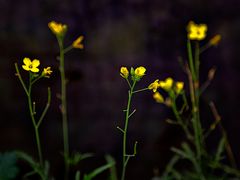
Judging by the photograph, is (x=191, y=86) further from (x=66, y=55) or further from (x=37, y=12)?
(x=37, y=12)

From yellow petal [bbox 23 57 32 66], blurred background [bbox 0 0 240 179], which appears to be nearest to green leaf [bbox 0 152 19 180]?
blurred background [bbox 0 0 240 179]

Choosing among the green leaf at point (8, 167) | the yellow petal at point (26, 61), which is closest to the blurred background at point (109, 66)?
the green leaf at point (8, 167)

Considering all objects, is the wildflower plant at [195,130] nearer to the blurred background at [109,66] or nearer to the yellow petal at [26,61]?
the blurred background at [109,66]

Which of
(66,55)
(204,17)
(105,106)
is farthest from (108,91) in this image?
(204,17)

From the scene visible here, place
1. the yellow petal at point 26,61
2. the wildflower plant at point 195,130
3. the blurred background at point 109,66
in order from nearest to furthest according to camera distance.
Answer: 1. the yellow petal at point 26,61
2. the wildflower plant at point 195,130
3. the blurred background at point 109,66

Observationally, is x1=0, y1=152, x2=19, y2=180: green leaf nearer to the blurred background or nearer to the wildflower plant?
the blurred background

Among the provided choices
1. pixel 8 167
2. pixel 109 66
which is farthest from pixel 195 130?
pixel 8 167

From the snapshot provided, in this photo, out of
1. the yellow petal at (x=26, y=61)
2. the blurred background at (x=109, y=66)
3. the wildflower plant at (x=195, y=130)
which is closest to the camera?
the yellow petal at (x=26, y=61)
